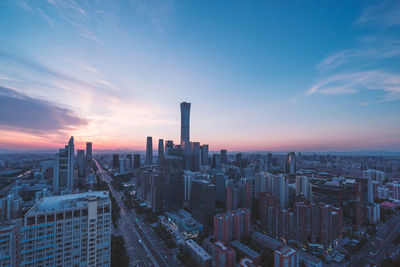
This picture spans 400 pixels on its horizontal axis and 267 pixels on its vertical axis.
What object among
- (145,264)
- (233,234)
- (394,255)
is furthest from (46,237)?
(394,255)

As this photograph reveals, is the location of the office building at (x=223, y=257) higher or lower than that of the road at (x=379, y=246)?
higher

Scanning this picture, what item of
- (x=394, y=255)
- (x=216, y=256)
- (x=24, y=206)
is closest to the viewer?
(x=216, y=256)

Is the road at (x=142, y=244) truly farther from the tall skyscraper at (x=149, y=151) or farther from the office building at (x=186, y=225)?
the tall skyscraper at (x=149, y=151)

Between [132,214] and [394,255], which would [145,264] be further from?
[394,255]

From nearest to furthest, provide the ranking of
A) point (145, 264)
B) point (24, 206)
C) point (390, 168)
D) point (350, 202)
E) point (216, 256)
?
point (216, 256), point (145, 264), point (350, 202), point (24, 206), point (390, 168)

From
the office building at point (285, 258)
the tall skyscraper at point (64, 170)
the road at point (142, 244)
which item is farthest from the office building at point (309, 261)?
the tall skyscraper at point (64, 170)

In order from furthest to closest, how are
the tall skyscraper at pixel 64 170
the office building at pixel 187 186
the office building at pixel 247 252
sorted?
the office building at pixel 187 186 → the tall skyscraper at pixel 64 170 → the office building at pixel 247 252

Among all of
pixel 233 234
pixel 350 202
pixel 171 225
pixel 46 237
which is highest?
pixel 46 237
